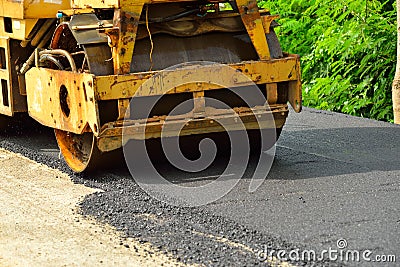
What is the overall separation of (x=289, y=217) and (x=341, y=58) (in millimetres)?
6267

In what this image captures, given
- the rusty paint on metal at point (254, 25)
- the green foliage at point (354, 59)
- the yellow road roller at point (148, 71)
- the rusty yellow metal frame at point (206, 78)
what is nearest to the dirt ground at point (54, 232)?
the yellow road roller at point (148, 71)

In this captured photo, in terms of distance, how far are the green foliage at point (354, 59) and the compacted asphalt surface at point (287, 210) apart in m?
3.26

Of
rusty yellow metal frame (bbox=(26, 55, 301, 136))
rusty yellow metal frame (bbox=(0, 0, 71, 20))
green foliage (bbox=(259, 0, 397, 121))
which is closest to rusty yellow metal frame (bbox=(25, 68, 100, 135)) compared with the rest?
rusty yellow metal frame (bbox=(26, 55, 301, 136))

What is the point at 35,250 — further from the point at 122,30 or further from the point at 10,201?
the point at 122,30

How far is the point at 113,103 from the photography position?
652 cm

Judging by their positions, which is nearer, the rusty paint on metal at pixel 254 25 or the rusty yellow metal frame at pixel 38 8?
the rusty paint on metal at pixel 254 25

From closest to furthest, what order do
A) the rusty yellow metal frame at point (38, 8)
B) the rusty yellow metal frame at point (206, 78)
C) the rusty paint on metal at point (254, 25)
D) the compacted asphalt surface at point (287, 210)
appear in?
1. the compacted asphalt surface at point (287, 210)
2. the rusty yellow metal frame at point (206, 78)
3. the rusty paint on metal at point (254, 25)
4. the rusty yellow metal frame at point (38, 8)

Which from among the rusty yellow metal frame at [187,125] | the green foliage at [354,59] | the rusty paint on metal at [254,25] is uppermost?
the rusty paint on metal at [254,25]

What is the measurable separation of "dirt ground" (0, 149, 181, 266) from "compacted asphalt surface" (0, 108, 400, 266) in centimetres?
11

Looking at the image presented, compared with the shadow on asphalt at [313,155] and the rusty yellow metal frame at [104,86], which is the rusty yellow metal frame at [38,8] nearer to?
the rusty yellow metal frame at [104,86]

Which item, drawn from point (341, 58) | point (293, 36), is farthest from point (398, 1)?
point (293, 36)

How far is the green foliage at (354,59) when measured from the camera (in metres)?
11.1

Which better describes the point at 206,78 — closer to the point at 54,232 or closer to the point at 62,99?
the point at 62,99

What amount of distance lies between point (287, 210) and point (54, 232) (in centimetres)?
142
